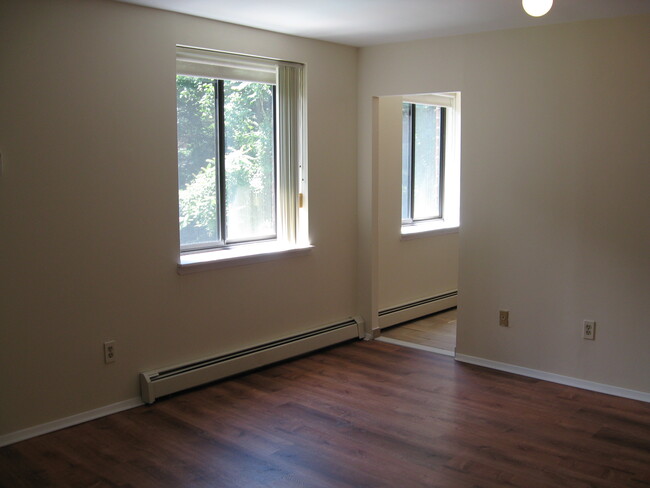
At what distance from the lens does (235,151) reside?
453 centimetres

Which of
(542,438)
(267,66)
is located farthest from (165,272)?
(542,438)

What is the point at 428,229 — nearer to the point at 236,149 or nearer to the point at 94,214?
the point at 236,149

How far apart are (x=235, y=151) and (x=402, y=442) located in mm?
2264

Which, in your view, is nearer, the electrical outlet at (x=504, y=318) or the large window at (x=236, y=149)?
the large window at (x=236, y=149)

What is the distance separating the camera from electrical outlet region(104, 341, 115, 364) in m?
3.75

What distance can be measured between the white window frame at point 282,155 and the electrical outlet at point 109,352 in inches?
28.4

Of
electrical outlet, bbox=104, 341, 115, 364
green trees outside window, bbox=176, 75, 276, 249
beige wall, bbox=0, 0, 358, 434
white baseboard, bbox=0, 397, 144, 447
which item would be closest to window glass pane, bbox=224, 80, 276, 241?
green trees outside window, bbox=176, 75, 276, 249

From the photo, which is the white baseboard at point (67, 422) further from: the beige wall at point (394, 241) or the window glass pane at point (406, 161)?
the window glass pane at point (406, 161)

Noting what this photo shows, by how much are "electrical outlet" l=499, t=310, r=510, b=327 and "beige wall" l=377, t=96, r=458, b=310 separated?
123 centimetres

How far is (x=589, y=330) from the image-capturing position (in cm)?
419

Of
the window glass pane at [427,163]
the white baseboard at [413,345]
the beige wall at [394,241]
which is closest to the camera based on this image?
the white baseboard at [413,345]

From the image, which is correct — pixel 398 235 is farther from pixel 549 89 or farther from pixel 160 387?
pixel 160 387

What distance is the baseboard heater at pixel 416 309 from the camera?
564cm

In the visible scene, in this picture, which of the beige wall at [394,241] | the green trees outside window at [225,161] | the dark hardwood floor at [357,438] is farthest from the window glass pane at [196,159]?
the beige wall at [394,241]
